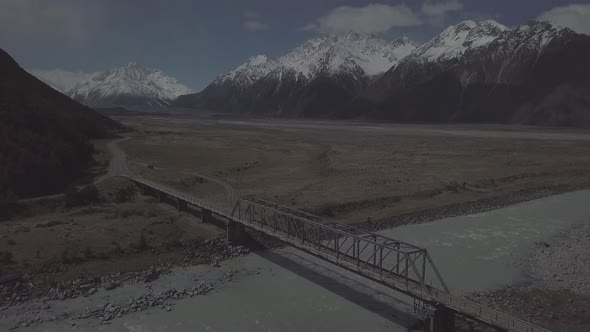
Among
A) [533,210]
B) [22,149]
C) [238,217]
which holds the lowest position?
[533,210]

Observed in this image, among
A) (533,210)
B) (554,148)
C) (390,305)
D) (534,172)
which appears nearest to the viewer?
(390,305)

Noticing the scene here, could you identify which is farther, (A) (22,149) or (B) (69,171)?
(B) (69,171)

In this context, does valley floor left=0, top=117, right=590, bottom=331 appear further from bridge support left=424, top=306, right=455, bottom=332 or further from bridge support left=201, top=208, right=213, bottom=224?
bridge support left=424, top=306, right=455, bottom=332

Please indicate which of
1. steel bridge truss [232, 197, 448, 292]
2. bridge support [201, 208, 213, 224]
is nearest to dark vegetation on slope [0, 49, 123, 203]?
bridge support [201, 208, 213, 224]

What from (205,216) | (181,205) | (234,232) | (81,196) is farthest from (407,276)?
(81,196)

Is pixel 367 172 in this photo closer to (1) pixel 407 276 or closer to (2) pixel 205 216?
(2) pixel 205 216

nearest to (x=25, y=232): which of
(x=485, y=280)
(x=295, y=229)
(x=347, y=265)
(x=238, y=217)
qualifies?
(x=238, y=217)

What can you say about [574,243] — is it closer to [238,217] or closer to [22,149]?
[238,217]
